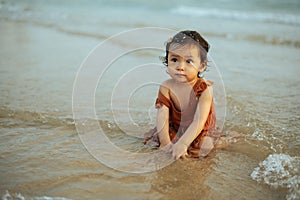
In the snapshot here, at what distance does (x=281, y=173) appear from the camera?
75.7 inches

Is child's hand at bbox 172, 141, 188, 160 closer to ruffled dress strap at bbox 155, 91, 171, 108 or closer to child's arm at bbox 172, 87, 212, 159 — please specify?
child's arm at bbox 172, 87, 212, 159

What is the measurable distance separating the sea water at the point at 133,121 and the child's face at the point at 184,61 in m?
0.55

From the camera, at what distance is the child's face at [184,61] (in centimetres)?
215

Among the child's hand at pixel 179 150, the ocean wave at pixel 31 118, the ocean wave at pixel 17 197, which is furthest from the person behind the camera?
the ocean wave at pixel 31 118

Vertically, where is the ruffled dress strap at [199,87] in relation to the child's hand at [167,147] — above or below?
above

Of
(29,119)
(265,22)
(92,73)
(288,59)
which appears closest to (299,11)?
(265,22)

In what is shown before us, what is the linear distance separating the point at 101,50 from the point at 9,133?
3.16 meters

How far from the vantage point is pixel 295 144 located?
2.35m

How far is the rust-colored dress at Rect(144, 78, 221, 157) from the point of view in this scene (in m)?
2.27

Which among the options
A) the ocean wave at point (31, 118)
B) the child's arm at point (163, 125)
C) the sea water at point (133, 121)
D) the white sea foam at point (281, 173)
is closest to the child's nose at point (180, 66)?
the child's arm at point (163, 125)

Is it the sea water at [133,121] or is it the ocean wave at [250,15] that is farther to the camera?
the ocean wave at [250,15]

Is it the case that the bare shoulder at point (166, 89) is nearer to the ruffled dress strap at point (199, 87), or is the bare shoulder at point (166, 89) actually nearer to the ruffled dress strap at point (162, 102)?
the ruffled dress strap at point (162, 102)

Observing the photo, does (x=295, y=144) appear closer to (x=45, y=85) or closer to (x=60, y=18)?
(x=45, y=85)

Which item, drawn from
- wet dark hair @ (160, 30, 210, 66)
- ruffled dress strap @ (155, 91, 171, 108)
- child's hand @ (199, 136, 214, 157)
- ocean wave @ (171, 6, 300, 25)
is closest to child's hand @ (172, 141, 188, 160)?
child's hand @ (199, 136, 214, 157)
